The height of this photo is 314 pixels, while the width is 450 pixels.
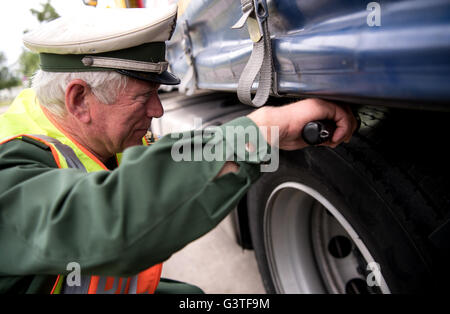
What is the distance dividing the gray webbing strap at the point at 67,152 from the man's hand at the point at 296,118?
21.7 inches

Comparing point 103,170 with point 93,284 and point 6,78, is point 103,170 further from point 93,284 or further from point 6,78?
point 6,78

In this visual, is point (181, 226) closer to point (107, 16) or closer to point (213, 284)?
point (107, 16)

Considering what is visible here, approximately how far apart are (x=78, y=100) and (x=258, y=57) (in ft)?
1.95

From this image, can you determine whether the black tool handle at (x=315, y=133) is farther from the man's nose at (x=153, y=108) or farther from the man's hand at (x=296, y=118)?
the man's nose at (x=153, y=108)

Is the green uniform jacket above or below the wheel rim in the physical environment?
above

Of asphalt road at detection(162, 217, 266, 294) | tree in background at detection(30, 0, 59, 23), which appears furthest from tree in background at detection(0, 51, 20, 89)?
asphalt road at detection(162, 217, 266, 294)

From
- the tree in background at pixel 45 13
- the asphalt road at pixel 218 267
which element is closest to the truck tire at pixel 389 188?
the asphalt road at pixel 218 267

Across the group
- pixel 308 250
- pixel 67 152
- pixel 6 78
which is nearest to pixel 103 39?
pixel 67 152

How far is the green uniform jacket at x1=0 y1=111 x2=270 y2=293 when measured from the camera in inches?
24.5

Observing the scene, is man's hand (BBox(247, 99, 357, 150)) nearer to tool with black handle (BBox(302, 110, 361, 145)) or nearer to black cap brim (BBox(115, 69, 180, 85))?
tool with black handle (BBox(302, 110, 361, 145))

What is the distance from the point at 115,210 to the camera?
0.62 meters

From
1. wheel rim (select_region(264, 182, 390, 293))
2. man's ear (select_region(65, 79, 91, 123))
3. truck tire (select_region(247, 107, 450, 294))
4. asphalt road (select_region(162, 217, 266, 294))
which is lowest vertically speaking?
asphalt road (select_region(162, 217, 266, 294))

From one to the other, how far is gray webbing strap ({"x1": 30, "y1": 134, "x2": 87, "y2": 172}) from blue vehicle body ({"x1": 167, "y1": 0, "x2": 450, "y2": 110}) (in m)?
0.66

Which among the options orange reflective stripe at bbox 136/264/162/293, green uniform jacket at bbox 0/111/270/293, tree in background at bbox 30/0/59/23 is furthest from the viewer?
tree in background at bbox 30/0/59/23
